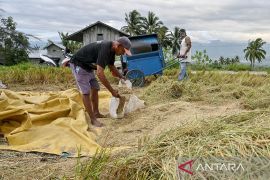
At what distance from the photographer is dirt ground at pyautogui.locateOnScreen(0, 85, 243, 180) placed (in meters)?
2.87

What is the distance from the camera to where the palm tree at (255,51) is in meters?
57.5

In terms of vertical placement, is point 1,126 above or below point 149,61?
below

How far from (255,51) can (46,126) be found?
5763cm

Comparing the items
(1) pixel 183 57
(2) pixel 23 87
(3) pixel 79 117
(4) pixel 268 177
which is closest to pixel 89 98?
(3) pixel 79 117

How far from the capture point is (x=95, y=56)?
4828 mm

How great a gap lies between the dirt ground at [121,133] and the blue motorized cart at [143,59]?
2913 millimetres

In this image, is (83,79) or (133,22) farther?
(133,22)

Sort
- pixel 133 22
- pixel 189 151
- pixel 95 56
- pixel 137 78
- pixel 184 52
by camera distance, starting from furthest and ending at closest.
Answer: pixel 133 22 → pixel 137 78 → pixel 184 52 → pixel 95 56 → pixel 189 151

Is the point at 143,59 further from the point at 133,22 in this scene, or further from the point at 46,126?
the point at 133,22

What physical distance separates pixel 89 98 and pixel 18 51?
76.0ft

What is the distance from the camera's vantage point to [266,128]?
98.9 inches

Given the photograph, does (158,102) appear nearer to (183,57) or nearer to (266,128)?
(183,57)

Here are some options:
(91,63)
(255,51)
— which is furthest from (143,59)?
(255,51)

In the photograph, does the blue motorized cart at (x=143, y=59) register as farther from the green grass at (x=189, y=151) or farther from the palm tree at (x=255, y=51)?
the palm tree at (x=255, y=51)
